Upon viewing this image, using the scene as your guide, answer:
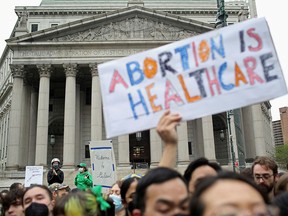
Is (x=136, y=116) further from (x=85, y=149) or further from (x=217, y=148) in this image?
(x=217, y=148)

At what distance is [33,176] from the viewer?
17453 millimetres

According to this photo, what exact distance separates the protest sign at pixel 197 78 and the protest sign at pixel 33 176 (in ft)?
46.4

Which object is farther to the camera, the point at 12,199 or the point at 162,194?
the point at 12,199

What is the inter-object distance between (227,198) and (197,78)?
7.38 ft

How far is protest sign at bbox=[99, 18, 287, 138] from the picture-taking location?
4.10m

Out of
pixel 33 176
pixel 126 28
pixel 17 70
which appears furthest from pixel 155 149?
pixel 33 176

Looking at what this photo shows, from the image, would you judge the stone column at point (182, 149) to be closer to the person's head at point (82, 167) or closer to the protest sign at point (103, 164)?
the person's head at point (82, 167)

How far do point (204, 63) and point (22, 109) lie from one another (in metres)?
35.7

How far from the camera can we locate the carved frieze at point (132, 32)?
38.4 m

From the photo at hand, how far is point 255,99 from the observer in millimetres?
4031

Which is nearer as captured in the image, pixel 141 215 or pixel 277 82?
pixel 141 215

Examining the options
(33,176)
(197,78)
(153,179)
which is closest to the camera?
(153,179)

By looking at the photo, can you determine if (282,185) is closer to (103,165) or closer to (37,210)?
(37,210)

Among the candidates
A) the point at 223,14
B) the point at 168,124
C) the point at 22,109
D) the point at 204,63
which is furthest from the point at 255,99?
the point at 22,109
